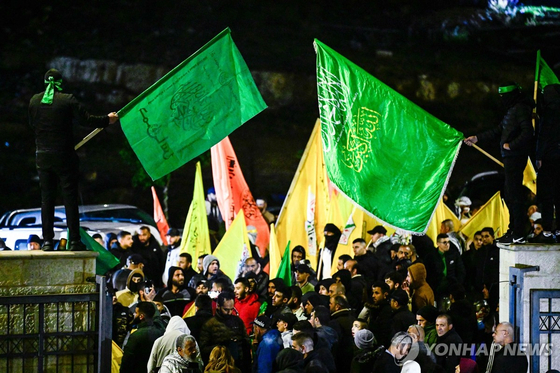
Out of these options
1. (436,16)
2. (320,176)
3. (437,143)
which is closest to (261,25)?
(436,16)

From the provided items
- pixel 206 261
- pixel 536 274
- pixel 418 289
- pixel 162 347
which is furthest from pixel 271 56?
pixel 162 347

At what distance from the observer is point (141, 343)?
860cm

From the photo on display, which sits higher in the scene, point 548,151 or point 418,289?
point 548,151

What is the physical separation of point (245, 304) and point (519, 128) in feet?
11.7

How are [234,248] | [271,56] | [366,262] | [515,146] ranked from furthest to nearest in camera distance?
[271,56]
[234,248]
[366,262]
[515,146]

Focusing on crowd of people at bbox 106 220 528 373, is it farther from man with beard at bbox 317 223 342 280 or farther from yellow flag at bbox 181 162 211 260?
yellow flag at bbox 181 162 211 260

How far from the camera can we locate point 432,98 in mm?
35906

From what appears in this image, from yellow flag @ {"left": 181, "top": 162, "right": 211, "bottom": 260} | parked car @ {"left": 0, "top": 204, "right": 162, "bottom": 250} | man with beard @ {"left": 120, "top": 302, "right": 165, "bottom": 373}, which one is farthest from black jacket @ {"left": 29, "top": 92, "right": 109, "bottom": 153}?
parked car @ {"left": 0, "top": 204, "right": 162, "bottom": 250}

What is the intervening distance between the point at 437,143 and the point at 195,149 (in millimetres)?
2604

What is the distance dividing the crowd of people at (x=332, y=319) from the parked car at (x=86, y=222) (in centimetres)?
629

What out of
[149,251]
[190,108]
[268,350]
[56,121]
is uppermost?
[190,108]

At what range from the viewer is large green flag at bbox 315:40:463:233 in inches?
400

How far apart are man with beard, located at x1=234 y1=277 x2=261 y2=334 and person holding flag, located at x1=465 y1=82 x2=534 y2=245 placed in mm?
2921

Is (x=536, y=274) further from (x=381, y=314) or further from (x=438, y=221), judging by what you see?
(x=438, y=221)
